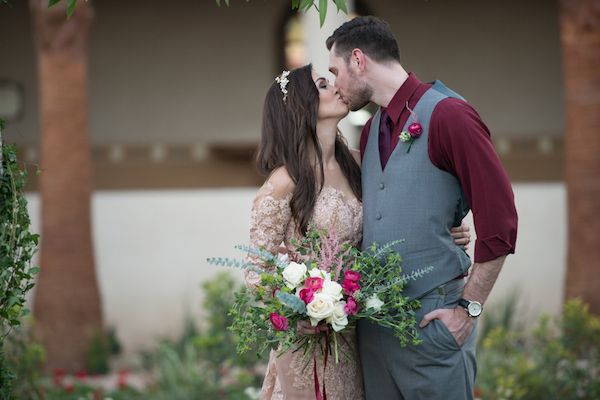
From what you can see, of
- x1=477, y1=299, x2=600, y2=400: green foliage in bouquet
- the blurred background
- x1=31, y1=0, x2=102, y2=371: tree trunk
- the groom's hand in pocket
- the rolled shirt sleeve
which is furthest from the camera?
the blurred background

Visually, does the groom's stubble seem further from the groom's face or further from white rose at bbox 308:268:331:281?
white rose at bbox 308:268:331:281

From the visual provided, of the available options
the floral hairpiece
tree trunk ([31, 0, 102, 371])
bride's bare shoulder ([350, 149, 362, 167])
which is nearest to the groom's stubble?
the floral hairpiece

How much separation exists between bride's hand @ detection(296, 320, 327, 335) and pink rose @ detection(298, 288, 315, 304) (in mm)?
125

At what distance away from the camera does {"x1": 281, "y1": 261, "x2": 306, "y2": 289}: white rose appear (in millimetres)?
3576

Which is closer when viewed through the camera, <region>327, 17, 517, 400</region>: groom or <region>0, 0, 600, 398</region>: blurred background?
<region>327, 17, 517, 400</region>: groom

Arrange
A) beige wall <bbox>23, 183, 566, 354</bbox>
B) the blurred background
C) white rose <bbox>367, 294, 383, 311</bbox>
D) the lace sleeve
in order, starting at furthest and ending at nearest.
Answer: the blurred background, beige wall <bbox>23, 183, 566, 354</bbox>, the lace sleeve, white rose <bbox>367, 294, 383, 311</bbox>

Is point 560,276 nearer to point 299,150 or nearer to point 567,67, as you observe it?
point 567,67

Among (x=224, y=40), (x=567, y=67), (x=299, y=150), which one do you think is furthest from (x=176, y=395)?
(x=224, y=40)

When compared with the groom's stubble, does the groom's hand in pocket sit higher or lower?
lower


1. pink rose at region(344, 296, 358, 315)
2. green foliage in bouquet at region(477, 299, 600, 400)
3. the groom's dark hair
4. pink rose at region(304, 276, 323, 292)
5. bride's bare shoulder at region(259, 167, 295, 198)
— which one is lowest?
green foliage in bouquet at region(477, 299, 600, 400)

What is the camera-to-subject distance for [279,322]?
355 centimetres

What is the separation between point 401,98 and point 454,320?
0.89 m

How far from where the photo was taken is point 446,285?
3.91 meters

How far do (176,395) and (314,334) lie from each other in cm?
323
